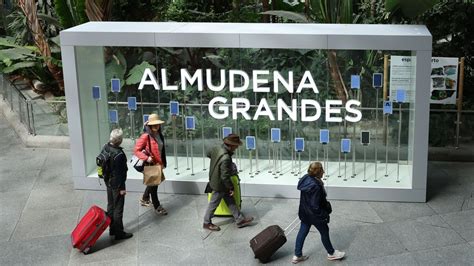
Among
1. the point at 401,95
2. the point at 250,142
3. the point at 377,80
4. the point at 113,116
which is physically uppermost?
the point at 377,80

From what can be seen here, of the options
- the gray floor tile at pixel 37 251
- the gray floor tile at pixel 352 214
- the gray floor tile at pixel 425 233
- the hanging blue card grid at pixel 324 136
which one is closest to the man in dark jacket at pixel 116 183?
the gray floor tile at pixel 37 251

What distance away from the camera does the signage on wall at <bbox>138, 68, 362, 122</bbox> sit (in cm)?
1083

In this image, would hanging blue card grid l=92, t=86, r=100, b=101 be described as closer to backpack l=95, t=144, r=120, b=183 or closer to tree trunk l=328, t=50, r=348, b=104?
backpack l=95, t=144, r=120, b=183

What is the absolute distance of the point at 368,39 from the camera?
33.7 feet

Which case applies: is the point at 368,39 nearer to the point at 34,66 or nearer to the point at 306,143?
the point at 306,143

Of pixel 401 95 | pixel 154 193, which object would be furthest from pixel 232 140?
pixel 401 95

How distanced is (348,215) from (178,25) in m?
4.38

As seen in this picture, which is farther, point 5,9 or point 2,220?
point 5,9

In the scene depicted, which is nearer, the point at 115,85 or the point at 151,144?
the point at 151,144

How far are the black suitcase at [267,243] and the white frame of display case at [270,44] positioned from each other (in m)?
2.33

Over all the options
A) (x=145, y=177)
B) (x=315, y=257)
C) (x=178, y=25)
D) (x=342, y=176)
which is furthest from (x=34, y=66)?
(x=315, y=257)

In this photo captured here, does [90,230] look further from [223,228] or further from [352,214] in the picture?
[352,214]

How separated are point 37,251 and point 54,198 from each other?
2.09m

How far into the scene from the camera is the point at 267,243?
874cm
